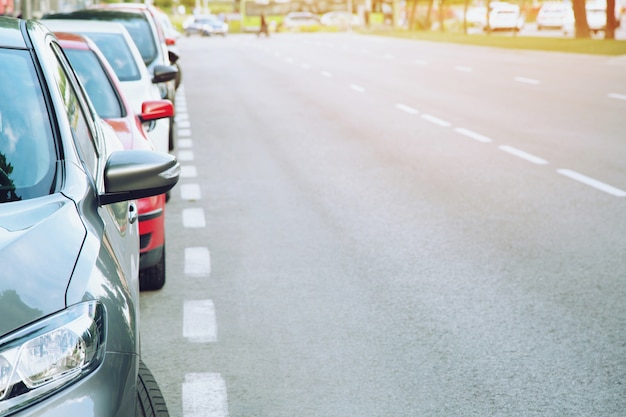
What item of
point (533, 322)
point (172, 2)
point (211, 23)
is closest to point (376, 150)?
point (533, 322)

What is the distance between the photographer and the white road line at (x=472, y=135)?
44.4ft

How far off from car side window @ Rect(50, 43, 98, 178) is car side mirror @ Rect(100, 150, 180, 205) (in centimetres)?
12

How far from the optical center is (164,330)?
18.1 feet

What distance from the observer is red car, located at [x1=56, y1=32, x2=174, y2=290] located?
19.9 feet

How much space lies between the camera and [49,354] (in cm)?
246

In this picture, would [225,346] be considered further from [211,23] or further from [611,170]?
[211,23]

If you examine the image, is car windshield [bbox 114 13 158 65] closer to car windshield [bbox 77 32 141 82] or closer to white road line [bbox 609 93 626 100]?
car windshield [bbox 77 32 141 82]

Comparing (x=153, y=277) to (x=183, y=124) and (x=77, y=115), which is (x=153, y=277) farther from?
(x=183, y=124)

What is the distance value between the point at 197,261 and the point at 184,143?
6.93 m

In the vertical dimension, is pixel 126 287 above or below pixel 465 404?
above

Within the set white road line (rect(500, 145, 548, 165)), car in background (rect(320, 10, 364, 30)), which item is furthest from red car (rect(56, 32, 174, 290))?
car in background (rect(320, 10, 364, 30))

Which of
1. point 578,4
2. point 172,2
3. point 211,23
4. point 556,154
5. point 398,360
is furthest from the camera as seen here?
point 172,2

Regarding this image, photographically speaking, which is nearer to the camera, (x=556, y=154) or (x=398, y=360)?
(x=398, y=360)

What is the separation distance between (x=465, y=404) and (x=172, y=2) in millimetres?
135517
